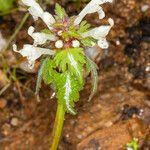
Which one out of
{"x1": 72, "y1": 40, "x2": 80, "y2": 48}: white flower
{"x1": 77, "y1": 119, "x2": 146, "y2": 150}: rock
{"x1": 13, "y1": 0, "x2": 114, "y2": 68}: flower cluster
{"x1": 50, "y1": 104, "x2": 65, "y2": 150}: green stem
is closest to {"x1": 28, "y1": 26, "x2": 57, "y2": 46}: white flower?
{"x1": 13, "y1": 0, "x2": 114, "y2": 68}: flower cluster

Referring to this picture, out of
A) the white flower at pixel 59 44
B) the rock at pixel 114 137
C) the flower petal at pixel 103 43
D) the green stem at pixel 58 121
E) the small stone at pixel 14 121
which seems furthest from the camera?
the small stone at pixel 14 121

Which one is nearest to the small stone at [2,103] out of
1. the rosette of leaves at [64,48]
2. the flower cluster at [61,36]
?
the rosette of leaves at [64,48]

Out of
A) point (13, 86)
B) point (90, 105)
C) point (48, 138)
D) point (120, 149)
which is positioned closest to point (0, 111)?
point (13, 86)

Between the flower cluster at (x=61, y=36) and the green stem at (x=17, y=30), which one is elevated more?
the flower cluster at (x=61, y=36)

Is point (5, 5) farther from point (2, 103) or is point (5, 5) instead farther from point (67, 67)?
point (67, 67)

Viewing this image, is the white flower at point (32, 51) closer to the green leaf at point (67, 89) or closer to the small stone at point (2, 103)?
the green leaf at point (67, 89)

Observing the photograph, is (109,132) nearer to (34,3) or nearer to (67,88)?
(67,88)

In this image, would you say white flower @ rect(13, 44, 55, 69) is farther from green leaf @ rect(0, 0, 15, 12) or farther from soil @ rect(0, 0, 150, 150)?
green leaf @ rect(0, 0, 15, 12)
